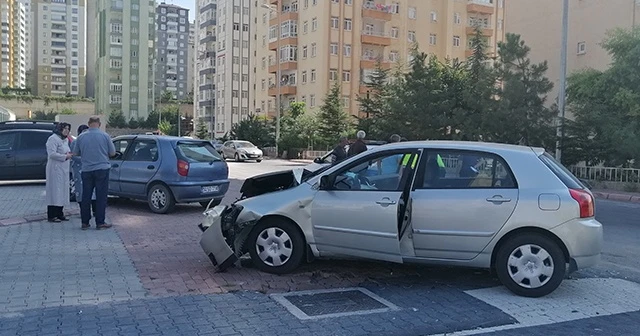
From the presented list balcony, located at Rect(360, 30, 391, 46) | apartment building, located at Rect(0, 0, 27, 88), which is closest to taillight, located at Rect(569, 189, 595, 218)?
balcony, located at Rect(360, 30, 391, 46)

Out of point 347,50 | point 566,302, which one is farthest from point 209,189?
point 347,50

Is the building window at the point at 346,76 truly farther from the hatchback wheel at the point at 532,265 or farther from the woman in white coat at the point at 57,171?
the hatchback wheel at the point at 532,265

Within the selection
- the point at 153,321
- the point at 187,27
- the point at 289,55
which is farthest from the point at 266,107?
the point at 187,27

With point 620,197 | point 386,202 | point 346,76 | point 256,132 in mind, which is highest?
point 346,76

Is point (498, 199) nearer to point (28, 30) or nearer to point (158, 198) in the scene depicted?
point (158, 198)

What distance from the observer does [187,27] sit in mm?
183625

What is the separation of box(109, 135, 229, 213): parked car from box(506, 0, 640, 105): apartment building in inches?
941

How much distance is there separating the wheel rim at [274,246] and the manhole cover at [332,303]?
28.2 inches

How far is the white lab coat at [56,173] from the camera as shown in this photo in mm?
9984

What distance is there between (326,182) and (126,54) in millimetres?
109746

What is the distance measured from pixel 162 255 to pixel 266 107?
66461 mm

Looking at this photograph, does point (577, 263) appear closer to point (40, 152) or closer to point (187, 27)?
point (40, 152)

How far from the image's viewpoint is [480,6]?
6519cm

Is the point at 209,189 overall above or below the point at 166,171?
below
